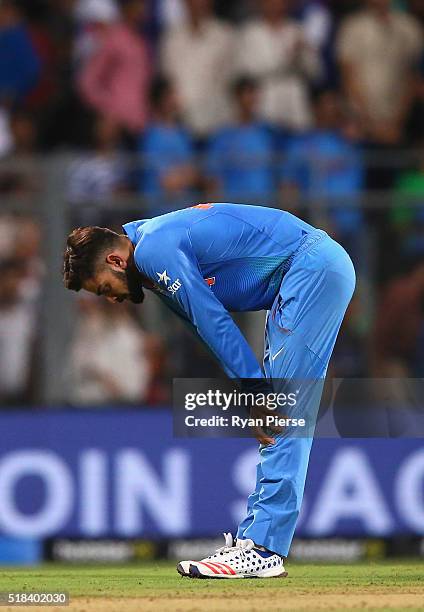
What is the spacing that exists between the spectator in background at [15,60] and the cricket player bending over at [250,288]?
5.93 metres

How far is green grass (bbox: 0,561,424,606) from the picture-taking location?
651 centimetres

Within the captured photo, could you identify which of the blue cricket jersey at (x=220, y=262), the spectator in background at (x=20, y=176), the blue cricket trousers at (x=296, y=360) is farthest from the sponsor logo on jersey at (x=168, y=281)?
the spectator in background at (x=20, y=176)

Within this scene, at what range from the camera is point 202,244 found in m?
6.51

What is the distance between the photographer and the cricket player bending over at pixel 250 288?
20.7 ft

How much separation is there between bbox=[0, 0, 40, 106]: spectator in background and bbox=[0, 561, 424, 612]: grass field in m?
5.28

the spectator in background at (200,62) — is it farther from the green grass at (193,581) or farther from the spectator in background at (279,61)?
the green grass at (193,581)

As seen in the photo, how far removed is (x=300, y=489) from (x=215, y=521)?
3.22 m

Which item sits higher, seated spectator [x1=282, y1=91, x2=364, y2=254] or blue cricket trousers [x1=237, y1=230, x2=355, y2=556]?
seated spectator [x1=282, y1=91, x2=364, y2=254]

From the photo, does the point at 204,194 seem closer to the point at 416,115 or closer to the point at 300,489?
the point at 416,115

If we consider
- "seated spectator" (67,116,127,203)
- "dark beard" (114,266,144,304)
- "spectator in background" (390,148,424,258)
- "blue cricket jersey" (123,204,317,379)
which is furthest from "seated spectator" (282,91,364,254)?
"dark beard" (114,266,144,304)

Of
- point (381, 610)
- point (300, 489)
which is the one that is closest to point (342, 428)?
point (300, 489)

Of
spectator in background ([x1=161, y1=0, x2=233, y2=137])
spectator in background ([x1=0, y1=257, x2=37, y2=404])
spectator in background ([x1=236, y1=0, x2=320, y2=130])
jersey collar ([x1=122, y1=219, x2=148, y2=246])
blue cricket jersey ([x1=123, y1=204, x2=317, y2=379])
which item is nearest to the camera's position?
blue cricket jersey ([x1=123, y1=204, x2=317, y2=379])

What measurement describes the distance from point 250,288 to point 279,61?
5557 millimetres

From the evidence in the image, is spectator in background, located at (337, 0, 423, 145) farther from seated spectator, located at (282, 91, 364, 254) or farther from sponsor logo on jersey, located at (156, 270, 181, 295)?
sponsor logo on jersey, located at (156, 270, 181, 295)
